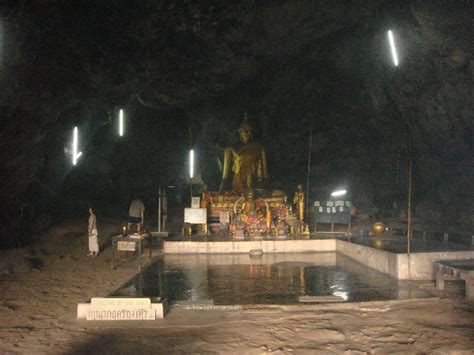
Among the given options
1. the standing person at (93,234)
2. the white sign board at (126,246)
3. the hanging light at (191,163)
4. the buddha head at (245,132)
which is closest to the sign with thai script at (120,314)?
the white sign board at (126,246)

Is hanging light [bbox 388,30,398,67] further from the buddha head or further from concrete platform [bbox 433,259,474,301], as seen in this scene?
concrete platform [bbox 433,259,474,301]

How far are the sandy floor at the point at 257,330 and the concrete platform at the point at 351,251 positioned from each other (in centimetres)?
121

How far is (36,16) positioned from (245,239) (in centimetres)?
672

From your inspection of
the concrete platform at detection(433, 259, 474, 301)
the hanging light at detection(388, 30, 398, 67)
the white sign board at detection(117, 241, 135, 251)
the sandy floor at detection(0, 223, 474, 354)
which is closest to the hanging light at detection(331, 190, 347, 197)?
the hanging light at detection(388, 30, 398, 67)

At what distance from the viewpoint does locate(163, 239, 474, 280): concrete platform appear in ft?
21.7

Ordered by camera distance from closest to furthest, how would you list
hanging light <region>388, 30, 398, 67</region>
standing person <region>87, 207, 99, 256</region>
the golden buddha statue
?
1. standing person <region>87, 207, 99, 256</region>
2. hanging light <region>388, 30, 398, 67</region>
3. the golden buddha statue

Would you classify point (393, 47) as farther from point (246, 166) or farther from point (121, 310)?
point (121, 310)

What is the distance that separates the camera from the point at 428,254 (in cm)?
664

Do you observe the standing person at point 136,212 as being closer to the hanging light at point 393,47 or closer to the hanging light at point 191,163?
the hanging light at point 191,163

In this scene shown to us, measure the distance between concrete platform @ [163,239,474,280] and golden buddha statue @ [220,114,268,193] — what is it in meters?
3.75

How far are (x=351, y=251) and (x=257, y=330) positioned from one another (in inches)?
202

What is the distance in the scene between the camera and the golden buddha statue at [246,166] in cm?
1372

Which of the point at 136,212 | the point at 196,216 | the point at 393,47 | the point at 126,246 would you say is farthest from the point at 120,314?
the point at 393,47

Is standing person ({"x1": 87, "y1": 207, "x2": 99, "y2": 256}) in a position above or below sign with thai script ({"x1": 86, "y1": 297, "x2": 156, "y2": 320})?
above
